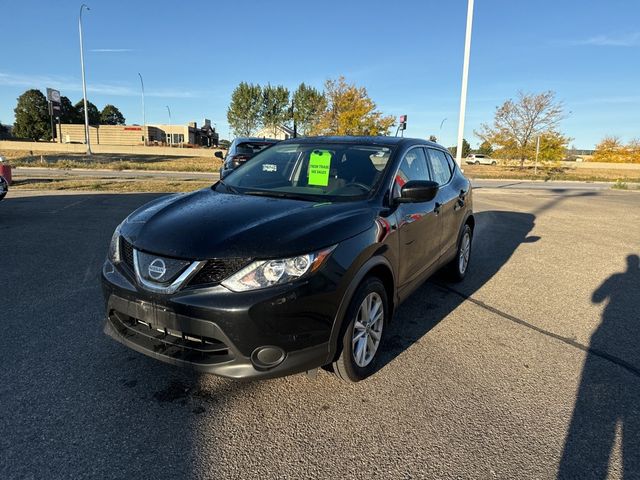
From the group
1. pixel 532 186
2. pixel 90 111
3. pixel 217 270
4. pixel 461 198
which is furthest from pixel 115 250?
pixel 90 111

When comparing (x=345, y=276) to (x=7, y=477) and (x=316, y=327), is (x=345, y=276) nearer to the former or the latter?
(x=316, y=327)

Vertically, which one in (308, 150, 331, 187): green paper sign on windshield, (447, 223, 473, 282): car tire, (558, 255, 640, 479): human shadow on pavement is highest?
(308, 150, 331, 187): green paper sign on windshield

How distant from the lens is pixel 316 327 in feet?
8.23

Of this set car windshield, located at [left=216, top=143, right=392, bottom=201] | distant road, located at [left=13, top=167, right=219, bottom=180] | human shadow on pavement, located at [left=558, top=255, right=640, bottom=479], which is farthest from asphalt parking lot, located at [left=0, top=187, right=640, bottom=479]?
distant road, located at [left=13, top=167, right=219, bottom=180]

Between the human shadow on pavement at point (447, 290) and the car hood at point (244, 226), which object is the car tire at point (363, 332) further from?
the car hood at point (244, 226)

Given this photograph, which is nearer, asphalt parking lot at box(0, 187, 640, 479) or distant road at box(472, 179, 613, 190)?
asphalt parking lot at box(0, 187, 640, 479)

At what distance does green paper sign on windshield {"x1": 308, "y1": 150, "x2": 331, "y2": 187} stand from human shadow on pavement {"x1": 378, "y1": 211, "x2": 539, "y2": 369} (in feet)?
4.76

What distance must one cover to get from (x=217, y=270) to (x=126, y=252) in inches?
31.2

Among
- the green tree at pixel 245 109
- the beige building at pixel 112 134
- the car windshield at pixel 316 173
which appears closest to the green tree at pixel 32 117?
the beige building at pixel 112 134

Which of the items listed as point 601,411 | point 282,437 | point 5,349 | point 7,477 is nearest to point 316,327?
point 282,437

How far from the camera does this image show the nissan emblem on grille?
2.46 metres

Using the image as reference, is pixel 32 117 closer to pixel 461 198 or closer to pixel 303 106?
pixel 303 106

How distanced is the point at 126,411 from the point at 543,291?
468 centimetres

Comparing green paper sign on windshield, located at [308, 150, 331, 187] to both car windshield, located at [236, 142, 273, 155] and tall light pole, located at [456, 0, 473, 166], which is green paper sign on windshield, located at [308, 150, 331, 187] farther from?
tall light pole, located at [456, 0, 473, 166]
